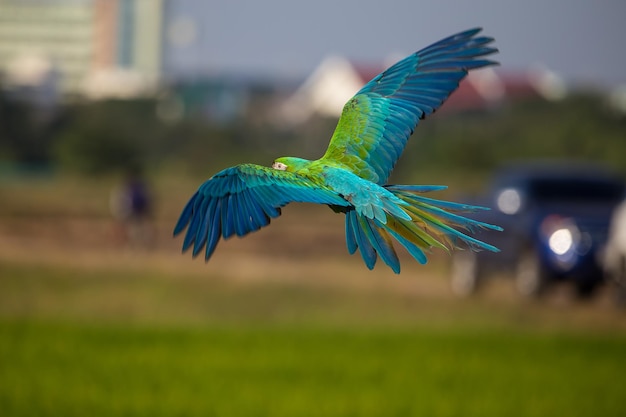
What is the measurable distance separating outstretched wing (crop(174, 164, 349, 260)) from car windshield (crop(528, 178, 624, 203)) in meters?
16.6

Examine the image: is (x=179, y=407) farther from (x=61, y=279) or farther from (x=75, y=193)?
(x=75, y=193)

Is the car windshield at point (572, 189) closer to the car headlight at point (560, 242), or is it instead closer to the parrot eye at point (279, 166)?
the car headlight at point (560, 242)

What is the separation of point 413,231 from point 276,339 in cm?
1809

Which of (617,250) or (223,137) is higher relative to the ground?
(223,137)

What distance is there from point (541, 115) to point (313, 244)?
6840 millimetres

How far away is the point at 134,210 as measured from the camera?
75.0 ft

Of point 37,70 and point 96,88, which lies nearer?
point 96,88

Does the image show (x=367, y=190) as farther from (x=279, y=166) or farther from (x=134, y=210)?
(x=134, y=210)

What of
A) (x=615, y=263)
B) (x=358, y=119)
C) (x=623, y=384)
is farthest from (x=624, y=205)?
(x=358, y=119)

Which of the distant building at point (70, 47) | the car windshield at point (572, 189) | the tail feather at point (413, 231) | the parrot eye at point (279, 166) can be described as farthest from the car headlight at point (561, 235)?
the parrot eye at point (279, 166)

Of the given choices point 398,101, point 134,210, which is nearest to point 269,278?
point 134,210

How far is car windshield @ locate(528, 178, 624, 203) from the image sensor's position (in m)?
18.2

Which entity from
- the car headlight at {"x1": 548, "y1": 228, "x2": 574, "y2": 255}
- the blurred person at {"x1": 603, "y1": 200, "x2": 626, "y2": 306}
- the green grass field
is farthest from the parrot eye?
the car headlight at {"x1": 548, "y1": 228, "x2": 574, "y2": 255}

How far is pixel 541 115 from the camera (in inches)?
1210
